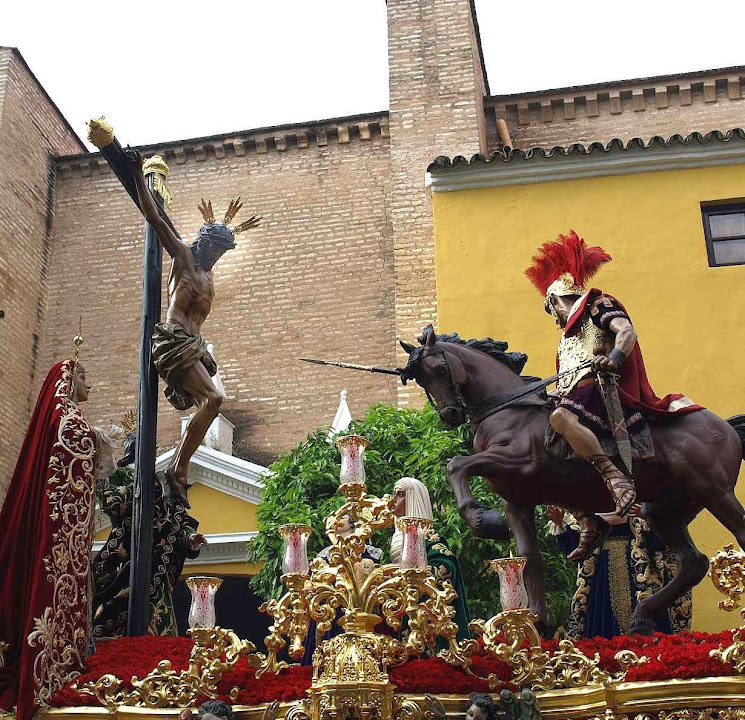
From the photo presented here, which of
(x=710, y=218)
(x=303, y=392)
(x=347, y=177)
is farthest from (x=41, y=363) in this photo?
(x=710, y=218)

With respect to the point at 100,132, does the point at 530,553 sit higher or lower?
lower

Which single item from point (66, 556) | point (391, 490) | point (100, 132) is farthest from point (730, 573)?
point (391, 490)

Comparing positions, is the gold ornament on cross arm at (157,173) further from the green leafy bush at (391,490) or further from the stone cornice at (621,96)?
the stone cornice at (621,96)

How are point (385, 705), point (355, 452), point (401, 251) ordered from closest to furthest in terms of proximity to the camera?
point (385, 705), point (355, 452), point (401, 251)

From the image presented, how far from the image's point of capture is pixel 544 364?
12.3m

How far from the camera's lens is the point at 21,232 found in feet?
68.2

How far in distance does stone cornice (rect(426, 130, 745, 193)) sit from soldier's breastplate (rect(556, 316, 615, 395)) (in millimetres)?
6504

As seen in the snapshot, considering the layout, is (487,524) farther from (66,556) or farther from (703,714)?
(66,556)

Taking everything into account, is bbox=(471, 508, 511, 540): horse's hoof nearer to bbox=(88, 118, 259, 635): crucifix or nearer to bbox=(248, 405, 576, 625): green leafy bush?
bbox=(88, 118, 259, 635): crucifix

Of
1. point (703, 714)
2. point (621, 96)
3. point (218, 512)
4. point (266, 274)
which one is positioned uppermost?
point (621, 96)

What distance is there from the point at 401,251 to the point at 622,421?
1061 centimetres

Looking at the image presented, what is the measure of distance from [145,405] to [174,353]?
1.35ft

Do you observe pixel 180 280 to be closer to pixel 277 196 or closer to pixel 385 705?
pixel 385 705

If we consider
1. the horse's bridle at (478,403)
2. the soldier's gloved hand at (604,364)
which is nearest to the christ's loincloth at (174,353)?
the horse's bridle at (478,403)
